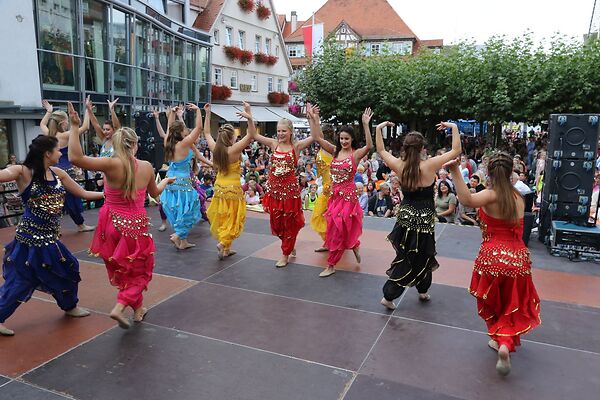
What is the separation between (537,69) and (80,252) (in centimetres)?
1821

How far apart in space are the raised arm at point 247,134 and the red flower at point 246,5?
27509 mm

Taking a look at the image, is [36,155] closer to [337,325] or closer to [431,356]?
[337,325]

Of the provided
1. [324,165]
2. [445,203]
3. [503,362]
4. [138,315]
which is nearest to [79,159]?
[138,315]

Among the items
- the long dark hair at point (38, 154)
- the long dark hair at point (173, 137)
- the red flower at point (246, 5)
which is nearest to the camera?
the long dark hair at point (38, 154)

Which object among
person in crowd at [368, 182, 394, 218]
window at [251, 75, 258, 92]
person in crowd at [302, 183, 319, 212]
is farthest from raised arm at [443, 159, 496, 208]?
window at [251, 75, 258, 92]

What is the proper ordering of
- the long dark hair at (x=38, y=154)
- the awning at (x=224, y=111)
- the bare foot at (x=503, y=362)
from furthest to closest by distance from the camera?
the awning at (x=224, y=111) → the long dark hair at (x=38, y=154) → the bare foot at (x=503, y=362)

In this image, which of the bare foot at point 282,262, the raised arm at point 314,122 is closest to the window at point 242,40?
the raised arm at point 314,122

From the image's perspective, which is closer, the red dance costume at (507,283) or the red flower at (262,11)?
the red dance costume at (507,283)

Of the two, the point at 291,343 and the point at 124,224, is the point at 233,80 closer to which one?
the point at 124,224

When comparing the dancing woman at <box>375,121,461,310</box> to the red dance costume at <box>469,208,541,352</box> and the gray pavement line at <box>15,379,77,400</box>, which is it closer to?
the red dance costume at <box>469,208,541,352</box>

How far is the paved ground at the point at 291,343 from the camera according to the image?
10.3 feet

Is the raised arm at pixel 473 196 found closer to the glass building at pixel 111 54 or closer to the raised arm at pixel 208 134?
the raised arm at pixel 208 134

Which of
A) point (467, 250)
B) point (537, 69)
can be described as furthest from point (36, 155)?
point (537, 69)

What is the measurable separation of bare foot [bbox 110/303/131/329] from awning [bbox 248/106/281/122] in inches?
1114
